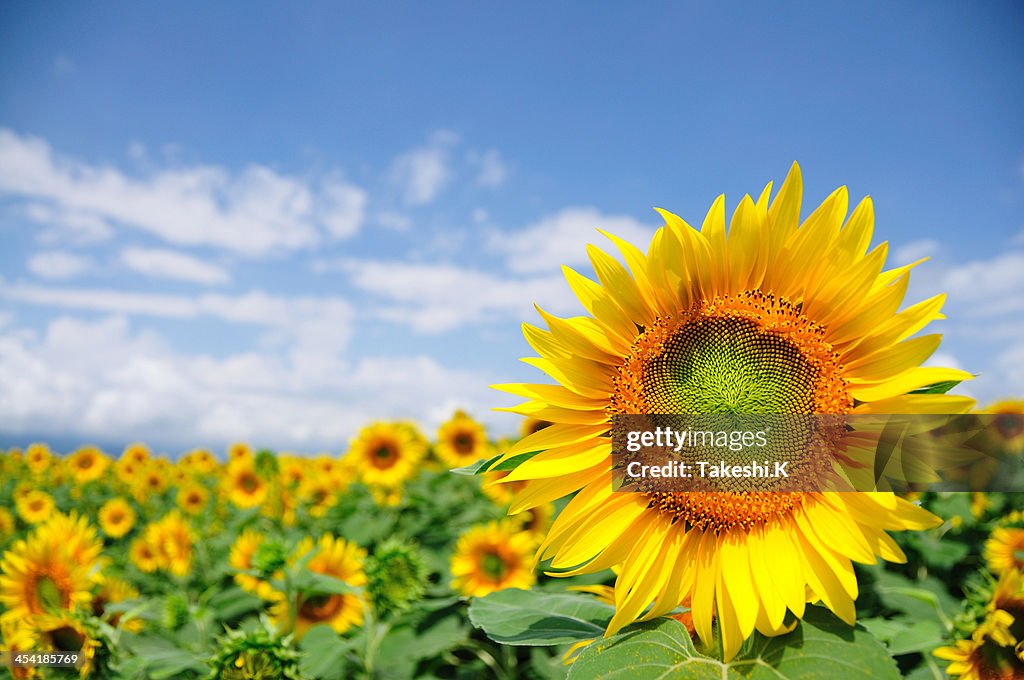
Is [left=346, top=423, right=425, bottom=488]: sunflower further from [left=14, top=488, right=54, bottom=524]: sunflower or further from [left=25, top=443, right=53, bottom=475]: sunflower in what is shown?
[left=25, top=443, right=53, bottom=475]: sunflower

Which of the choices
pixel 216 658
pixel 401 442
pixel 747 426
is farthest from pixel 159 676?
pixel 401 442

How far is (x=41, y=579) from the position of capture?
324 cm

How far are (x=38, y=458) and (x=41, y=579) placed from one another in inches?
484

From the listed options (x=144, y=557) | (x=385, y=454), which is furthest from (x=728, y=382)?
(x=144, y=557)

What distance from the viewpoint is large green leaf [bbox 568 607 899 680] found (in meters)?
1.12

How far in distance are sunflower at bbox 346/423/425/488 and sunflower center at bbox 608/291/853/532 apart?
6246mm

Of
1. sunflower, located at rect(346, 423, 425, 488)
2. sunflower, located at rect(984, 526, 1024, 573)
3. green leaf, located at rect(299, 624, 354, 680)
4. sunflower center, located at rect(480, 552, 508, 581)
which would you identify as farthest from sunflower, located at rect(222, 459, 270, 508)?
sunflower, located at rect(984, 526, 1024, 573)

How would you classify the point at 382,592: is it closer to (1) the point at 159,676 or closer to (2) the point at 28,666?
(1) the point at 159,676

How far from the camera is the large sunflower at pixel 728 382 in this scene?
4.03 feet

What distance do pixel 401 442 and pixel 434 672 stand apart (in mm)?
4041

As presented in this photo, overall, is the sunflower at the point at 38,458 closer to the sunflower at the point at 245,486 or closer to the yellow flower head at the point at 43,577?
the sunflower at the point at 245,486

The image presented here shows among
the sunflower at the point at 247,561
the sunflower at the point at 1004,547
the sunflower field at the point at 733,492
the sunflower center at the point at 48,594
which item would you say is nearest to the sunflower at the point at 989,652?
the sunflower field at the point at 733,492

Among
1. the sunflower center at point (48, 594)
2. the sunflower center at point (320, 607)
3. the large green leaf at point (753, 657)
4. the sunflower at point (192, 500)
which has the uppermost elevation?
the sunflower at point (192, 500)

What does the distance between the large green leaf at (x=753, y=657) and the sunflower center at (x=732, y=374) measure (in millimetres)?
217
